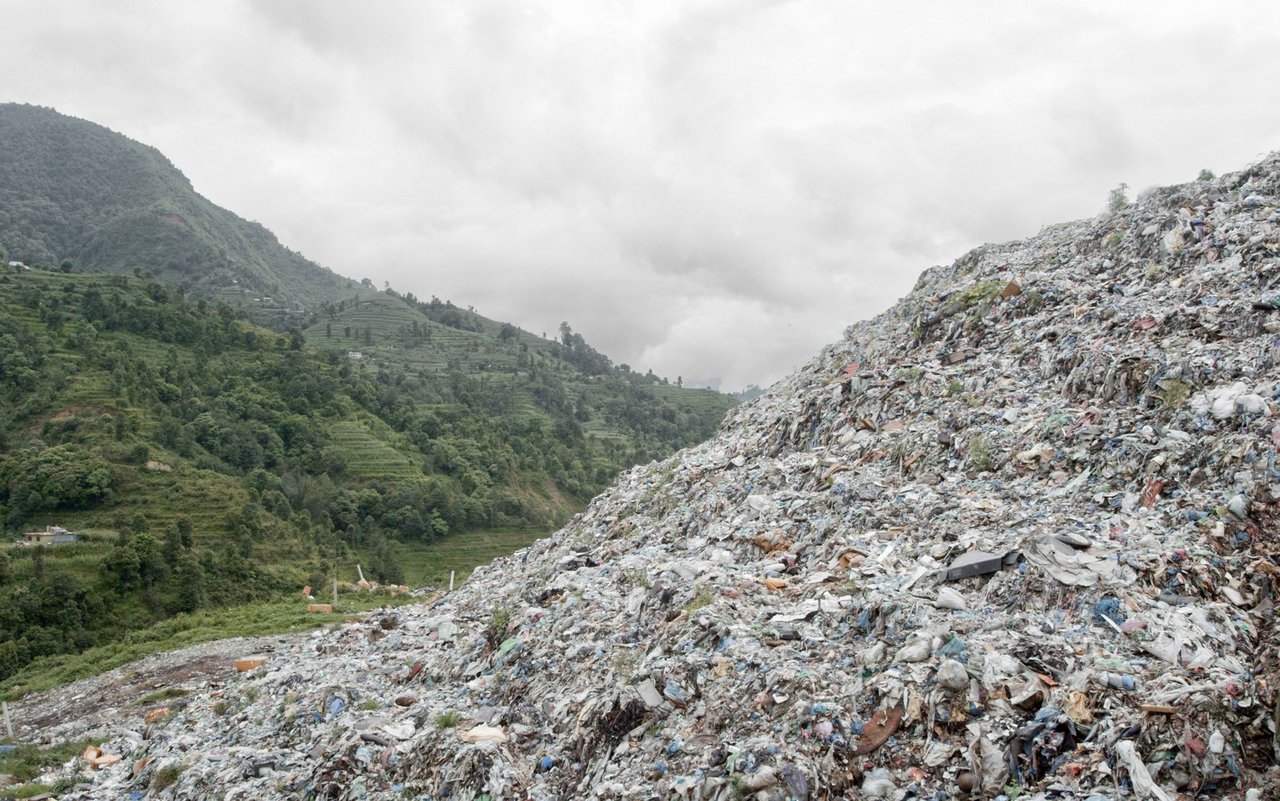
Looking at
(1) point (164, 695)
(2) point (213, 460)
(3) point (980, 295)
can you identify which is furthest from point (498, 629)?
(2) point (213, 460)

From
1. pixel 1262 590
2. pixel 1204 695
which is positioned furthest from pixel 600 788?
pixel 1262 590

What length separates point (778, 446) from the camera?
439 inches

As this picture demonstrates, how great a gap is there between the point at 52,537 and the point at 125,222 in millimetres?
121976

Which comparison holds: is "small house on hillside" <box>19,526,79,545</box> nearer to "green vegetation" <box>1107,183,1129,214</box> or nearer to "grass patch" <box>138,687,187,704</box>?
"grass patch" <box>138,687,187,704</box>

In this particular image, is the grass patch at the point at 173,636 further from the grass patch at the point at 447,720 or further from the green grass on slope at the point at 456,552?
the green grass on slope at the point at 456,552

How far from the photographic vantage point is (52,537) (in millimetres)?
28469

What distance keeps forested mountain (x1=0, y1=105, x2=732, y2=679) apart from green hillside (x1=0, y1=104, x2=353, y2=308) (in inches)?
856

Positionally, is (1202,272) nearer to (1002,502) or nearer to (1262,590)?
(1002,502)

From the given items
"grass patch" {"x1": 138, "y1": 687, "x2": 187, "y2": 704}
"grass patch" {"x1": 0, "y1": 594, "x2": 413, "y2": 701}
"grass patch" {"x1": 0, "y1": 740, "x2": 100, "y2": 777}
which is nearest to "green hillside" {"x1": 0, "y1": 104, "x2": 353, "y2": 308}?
"grass patch" {"x1": 0, "y1": 594, "x2": 413, "y2": 701}

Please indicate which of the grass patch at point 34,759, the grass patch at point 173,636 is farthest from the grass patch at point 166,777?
the grass patch at point 173,636

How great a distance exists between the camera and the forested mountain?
82.1 feet

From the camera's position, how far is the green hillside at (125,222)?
11444cm

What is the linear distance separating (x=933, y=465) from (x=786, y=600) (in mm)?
2982

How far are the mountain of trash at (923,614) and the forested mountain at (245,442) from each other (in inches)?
614
